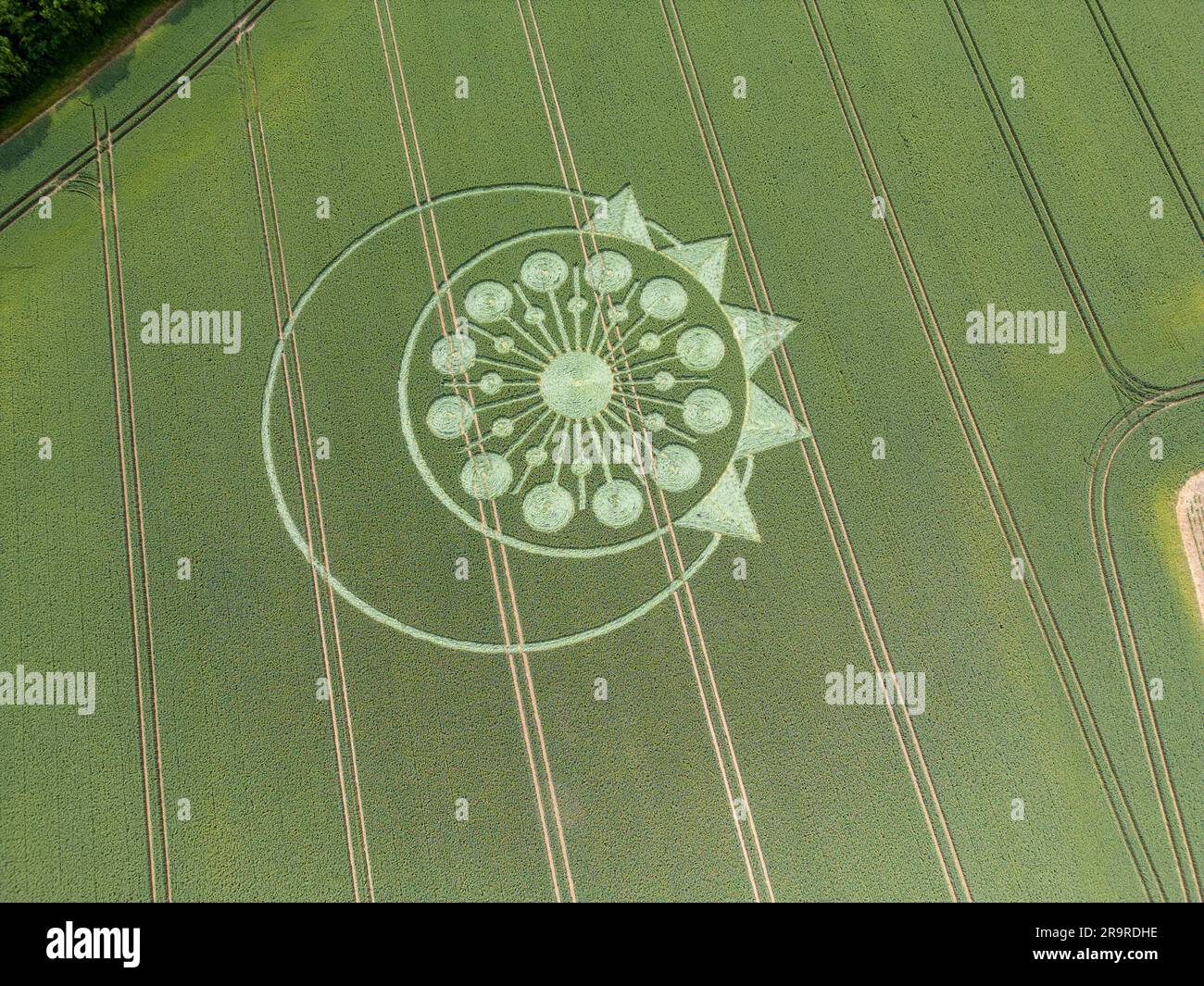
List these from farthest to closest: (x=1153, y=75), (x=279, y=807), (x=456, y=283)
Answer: (x=1153, y=75)
(x=456, y=283)
(x=279, y=807)

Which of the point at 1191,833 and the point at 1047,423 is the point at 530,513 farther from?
the point at 1191,833

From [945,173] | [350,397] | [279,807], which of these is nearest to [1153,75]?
Answer: [945,173]

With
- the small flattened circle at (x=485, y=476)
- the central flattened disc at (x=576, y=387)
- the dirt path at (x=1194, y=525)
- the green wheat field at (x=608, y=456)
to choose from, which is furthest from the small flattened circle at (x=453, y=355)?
the dirt path at (x=1194, y=525)

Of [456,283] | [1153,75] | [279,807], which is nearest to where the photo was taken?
[279,807]

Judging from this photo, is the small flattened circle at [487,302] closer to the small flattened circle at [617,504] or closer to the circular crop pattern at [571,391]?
the circular crop pattern at [571,391]

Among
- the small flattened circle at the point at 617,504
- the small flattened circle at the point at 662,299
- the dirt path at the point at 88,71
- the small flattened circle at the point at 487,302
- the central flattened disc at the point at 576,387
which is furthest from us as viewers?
the dirt path at the point at 88,71
